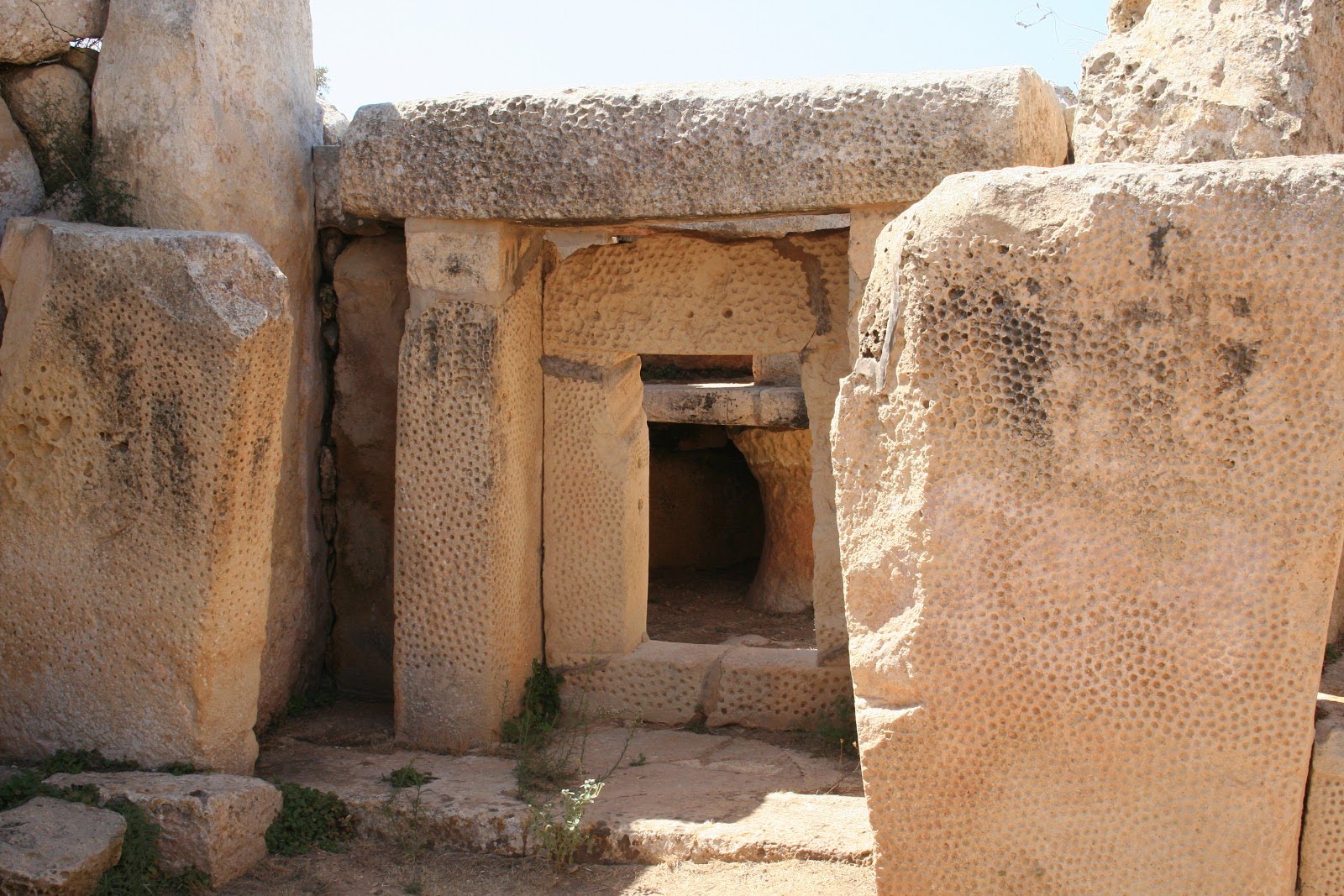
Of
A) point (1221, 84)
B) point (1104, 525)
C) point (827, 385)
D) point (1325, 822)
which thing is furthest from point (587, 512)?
point (1325, 822)

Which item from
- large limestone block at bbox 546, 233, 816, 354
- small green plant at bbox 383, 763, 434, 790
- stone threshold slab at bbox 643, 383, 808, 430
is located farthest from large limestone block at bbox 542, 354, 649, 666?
stone threshold slab at bbox 643, 383, 808, 430

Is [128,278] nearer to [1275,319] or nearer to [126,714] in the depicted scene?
[126,714]

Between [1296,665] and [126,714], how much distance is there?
3.08 meters

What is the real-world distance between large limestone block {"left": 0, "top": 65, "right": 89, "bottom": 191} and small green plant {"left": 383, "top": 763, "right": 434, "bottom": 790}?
2.12 m

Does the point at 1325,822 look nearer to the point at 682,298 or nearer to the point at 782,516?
the point at 682,298

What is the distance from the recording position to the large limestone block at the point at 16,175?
14.1ft

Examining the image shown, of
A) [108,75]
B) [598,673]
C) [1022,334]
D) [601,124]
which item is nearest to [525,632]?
[598,673]

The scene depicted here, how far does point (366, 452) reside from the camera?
5383mm

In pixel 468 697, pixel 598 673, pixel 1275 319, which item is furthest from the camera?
pixel 598 673

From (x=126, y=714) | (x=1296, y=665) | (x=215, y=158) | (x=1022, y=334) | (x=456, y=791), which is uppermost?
(x=215, y=158)

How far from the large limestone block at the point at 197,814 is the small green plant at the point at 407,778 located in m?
0.51

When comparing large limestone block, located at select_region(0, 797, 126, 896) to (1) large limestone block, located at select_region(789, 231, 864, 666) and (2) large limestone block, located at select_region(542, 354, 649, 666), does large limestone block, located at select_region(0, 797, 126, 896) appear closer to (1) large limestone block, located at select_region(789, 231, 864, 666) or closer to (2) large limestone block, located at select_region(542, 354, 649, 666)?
(2) large limestone block, located at select_region(542, 354, 649, 666)

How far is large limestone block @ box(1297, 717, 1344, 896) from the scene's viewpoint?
2.87m

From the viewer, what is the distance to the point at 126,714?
13.2ft
